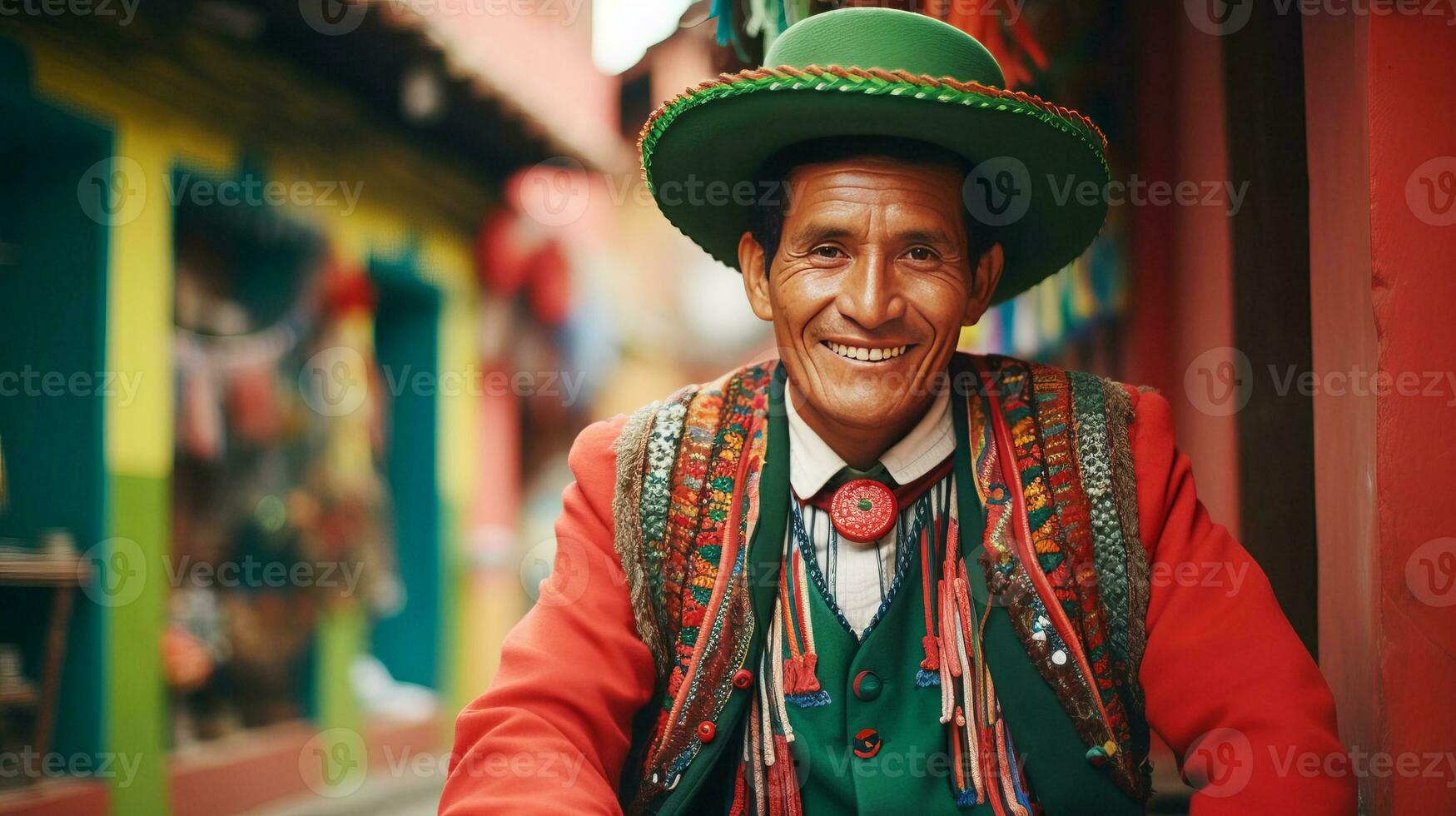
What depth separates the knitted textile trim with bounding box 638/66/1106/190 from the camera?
1.81 meters

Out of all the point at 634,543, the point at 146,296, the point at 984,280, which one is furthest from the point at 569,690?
the point at 146,296

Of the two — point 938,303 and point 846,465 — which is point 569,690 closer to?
point 846,465

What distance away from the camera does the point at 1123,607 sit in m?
1.89

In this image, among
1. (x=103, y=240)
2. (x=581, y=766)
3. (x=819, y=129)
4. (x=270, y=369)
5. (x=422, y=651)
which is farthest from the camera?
(x=422, y=651)

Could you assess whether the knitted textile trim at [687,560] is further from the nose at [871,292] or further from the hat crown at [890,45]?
the hat crown at [890,45]

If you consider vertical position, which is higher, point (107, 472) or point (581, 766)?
point (107, 472)

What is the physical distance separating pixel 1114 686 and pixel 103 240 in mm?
4357

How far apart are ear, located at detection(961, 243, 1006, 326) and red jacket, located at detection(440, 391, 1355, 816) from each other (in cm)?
34

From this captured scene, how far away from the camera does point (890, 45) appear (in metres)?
1.94

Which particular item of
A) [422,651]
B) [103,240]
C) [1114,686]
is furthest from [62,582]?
[1114,686]

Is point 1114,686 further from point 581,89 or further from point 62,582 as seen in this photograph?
point 581,89

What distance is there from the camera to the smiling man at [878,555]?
6.07 feet

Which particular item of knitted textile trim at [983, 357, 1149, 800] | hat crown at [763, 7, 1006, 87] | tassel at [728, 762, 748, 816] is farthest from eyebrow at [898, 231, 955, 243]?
tassel at [728, 762, 748, 816]

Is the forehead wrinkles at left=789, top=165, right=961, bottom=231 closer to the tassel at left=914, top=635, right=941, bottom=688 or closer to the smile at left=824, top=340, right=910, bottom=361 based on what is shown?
the smile at left=824, top=340, right=910, bottom=361
